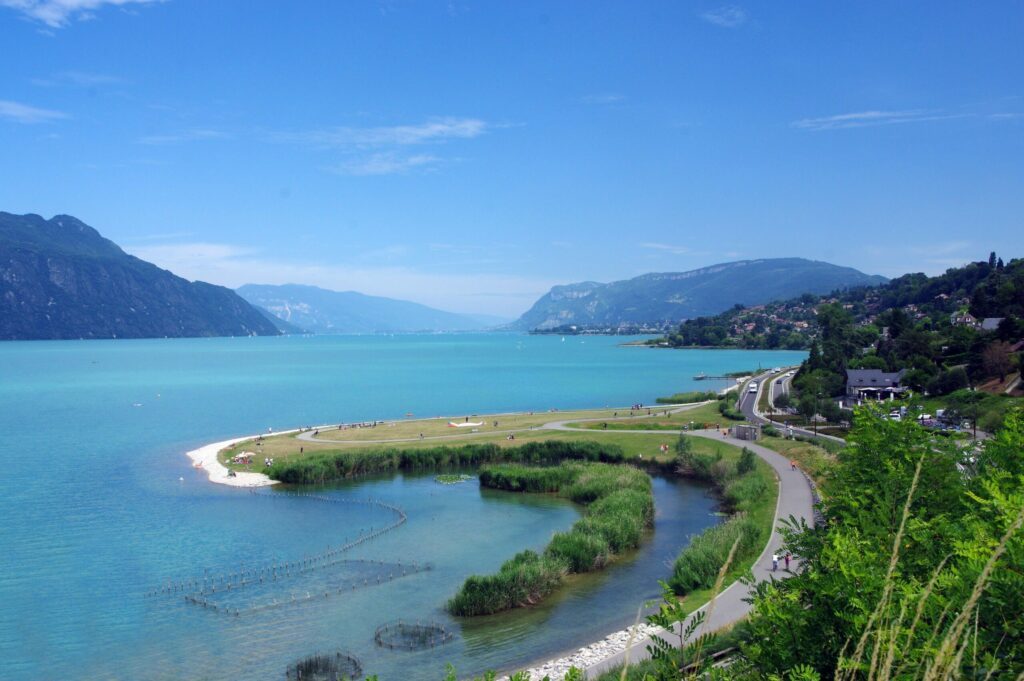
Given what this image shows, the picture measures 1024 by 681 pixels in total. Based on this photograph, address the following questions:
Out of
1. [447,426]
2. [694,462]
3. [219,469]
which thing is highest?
[447,426]

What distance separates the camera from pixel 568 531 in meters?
39.3

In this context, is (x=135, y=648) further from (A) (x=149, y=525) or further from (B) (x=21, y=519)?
(B) (x=21, y=519)

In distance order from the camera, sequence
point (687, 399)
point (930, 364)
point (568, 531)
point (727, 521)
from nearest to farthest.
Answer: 1. point (727, 521)
2. point (568, 531)
3. point (930, 364)
4. point (687, 399)

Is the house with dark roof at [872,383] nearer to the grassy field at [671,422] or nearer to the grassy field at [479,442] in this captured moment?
the grassy field at [671,422]

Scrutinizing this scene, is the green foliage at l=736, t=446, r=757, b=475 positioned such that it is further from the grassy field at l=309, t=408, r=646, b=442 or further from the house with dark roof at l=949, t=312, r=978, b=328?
the house with dark roof at l=949, t=312, r=978, b=328

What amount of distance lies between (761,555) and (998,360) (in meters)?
53.7

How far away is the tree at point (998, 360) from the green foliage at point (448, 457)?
129 feet

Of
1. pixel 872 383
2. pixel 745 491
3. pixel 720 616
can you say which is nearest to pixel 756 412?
pixel 872 383

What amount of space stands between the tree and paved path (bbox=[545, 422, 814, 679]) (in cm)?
2813

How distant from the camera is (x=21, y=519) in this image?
4375cm

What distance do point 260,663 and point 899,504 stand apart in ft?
68.2

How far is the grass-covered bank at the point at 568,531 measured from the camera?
29.5 meters

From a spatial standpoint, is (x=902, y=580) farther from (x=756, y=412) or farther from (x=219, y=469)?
(x=756, y=412)

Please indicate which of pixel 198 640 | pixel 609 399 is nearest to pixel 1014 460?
pixel 198 640
